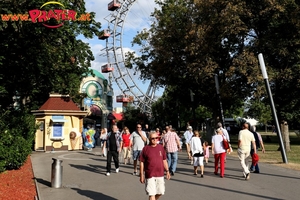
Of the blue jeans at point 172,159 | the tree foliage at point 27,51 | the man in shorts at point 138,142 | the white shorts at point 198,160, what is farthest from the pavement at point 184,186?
the tree foliage at point 27,51

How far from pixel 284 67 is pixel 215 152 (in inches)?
537

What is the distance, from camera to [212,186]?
34.2 ft

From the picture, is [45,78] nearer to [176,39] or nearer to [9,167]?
[9,167]

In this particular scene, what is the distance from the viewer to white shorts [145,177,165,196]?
22.5 feet

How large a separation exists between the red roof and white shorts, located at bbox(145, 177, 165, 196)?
20376mm

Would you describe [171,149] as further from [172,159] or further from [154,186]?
[154,186]

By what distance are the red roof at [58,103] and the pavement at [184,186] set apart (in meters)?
12.2

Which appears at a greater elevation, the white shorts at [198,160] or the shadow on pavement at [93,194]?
the white shorts at [198,160]

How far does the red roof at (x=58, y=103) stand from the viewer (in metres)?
26.3

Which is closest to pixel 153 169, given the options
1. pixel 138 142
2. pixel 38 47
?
pixel 138 142

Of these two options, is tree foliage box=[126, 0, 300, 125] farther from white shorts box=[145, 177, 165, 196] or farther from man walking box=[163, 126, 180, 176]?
white shorts box=[145, 177, 165, 196]

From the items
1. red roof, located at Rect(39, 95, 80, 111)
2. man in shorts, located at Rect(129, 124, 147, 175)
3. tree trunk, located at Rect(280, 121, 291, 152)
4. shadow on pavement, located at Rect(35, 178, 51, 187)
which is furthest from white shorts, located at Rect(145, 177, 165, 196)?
red roof, located at Rect(39, 95, 80, 111)

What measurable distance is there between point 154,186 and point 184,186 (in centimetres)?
390

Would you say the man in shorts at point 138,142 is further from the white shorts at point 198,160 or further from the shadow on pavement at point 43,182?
the shadow on pavement at point 43,182
